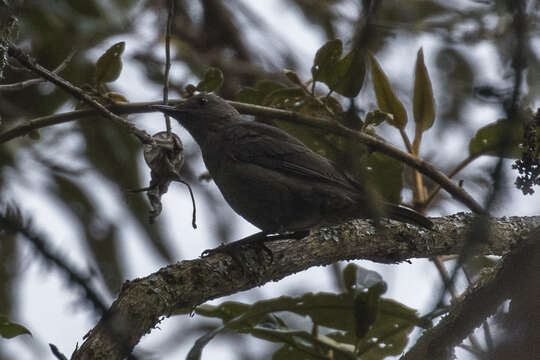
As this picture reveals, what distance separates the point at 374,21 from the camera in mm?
1534

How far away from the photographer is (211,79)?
403 centimetres

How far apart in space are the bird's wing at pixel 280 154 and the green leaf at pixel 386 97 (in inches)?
26.5

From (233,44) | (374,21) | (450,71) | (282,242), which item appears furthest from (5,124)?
(450,71)

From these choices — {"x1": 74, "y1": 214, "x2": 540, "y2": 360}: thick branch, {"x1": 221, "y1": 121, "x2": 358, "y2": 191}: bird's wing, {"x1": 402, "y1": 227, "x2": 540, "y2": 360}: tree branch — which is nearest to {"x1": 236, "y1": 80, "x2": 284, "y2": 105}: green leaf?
{"x1": 221, "y1": 121, "x2": 358, "y2": 191}: bird's wing

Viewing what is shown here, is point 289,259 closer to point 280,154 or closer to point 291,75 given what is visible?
point 291,75

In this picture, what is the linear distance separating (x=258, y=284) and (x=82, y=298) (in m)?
2.06

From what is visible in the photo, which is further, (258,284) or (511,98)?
(258,284)

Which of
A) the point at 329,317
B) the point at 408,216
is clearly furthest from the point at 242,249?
the point at 408,216

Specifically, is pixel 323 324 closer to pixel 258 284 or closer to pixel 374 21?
pixel 258 284

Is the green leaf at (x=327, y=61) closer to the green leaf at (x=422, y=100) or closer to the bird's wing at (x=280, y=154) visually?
the green leaf at (x=422, y=100)

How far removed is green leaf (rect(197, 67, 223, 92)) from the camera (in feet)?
13.1

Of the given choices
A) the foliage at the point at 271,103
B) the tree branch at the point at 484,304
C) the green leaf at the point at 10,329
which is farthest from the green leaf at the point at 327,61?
the green leaf at the point at 10,329

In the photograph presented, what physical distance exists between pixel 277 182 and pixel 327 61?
3.57 feet

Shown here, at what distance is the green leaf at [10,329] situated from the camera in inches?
110
